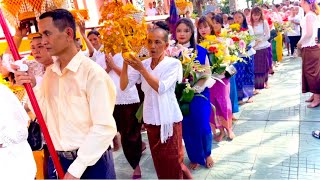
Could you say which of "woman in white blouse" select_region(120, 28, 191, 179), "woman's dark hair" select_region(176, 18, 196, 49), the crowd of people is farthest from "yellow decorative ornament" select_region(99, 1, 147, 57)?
"woman's dark hair" select_region(176, 18, 196, 49)

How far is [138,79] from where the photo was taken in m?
2.82

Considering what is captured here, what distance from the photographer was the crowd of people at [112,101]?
1612 mm

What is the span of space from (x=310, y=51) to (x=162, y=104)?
341 centimetres

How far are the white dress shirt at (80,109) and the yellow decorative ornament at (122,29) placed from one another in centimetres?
46

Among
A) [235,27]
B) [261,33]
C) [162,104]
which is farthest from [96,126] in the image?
[261,33]

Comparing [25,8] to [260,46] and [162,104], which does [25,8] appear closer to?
[162,104]

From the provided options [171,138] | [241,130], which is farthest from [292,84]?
[171,138]

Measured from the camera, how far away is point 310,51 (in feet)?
16.2

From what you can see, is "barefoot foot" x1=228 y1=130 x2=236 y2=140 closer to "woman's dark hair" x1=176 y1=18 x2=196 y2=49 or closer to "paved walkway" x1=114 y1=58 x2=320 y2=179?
"paved walkway" x1=114 y1=58 x2=320 y2=179

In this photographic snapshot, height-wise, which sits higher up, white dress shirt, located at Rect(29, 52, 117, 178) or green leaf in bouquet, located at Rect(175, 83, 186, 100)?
white dress shirt, located at Rect(29, 52, 117, 178)

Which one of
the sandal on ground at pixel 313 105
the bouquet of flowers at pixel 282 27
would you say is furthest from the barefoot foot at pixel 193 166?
the bouquet of flowers at pixel 282 27

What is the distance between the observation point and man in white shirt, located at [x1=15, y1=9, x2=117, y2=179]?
158 centimetres

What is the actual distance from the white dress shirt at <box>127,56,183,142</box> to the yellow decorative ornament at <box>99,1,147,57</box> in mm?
365

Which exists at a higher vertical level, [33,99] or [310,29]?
[33,99]
